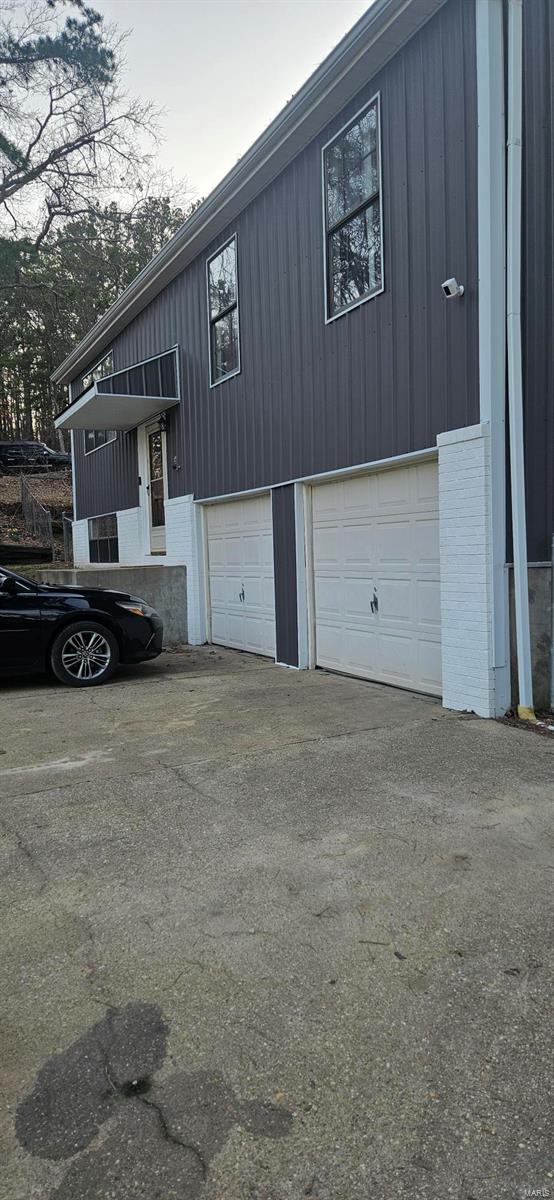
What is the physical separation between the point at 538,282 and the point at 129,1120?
6015 mm

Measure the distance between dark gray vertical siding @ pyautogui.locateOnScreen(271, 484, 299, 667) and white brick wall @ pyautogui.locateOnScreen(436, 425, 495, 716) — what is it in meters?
2.84

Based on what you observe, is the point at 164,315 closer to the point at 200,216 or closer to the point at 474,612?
the point at 200,216

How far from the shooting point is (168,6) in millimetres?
12133

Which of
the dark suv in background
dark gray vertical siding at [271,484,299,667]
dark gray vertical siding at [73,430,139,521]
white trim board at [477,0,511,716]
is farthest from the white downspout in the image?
the dark suv in background

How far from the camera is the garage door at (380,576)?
6727mm

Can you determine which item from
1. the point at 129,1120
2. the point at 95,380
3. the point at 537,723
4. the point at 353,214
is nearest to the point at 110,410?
the point at 95,380

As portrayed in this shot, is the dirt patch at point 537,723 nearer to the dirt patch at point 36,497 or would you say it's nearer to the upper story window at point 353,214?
the upper story window at point 353,214

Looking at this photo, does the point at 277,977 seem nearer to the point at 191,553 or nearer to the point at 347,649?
the point at 347,649

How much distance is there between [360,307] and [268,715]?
423 centimetres

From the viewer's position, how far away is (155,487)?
43.6 feet

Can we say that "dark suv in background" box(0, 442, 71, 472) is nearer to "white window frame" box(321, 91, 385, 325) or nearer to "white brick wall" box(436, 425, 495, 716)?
"white window frame" box(321, 91, 385, 325)

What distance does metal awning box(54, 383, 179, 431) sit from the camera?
459 inches

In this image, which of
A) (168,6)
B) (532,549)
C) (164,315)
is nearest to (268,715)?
(532,549)

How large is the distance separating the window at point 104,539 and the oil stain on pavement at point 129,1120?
45.0 feet
